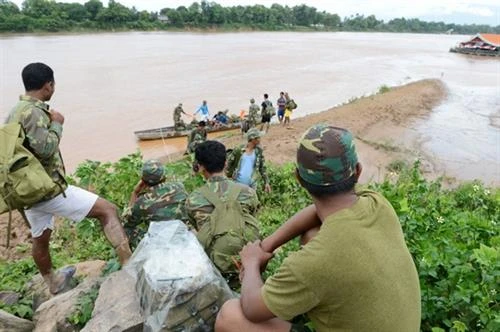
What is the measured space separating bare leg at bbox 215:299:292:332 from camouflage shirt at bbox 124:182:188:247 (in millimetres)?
1445

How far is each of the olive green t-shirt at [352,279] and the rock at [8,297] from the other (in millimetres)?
2679

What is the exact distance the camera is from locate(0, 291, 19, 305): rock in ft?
11.4

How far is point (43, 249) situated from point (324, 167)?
2569 millimetres

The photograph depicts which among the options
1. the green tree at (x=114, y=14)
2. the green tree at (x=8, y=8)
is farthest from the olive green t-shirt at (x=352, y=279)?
the green tree at (x=114, y=14)

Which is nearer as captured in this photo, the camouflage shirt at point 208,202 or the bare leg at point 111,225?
the camouflage shirt at point 208,202

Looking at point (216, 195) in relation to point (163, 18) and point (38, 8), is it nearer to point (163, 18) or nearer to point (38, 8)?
point (38, 8)

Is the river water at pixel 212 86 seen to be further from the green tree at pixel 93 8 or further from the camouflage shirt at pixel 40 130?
the green tree at pixel 93 8

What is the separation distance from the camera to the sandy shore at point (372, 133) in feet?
40.7

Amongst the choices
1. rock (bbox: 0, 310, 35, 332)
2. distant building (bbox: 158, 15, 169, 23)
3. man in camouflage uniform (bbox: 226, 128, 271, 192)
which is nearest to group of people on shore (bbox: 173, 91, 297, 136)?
man in camouflage uniform (bbox: 226, 128, 271, 192)

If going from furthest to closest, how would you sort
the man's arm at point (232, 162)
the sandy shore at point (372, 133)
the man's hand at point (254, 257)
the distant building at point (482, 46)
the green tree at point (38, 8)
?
the distant building at point (482, 46) → the green tree at point (38, 8) → the sandy shore at point (372, 133) → the man's arm at point (232, 162) → the man's hand at point (254, 257)

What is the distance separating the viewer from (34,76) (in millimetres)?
2982

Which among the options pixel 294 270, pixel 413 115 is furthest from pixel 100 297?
pixel 413 115

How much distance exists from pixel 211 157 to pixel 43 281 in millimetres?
1832

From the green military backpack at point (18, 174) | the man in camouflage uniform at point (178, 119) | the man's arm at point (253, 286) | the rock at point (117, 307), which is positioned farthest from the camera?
the man in camouflage uniform at point (178, 119)
